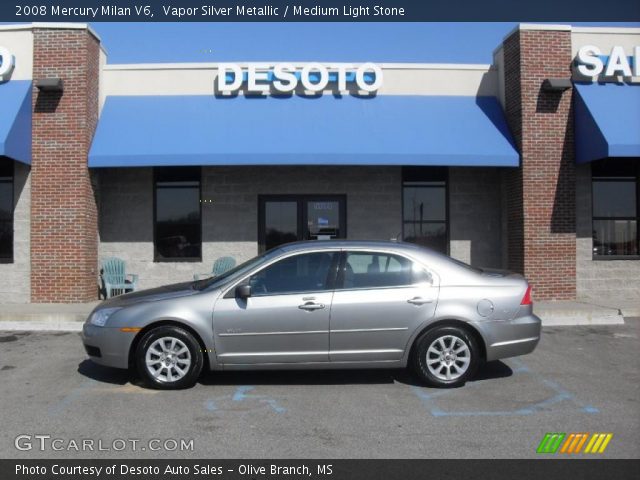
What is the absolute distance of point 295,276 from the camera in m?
6.28

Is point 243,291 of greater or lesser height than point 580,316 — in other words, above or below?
above

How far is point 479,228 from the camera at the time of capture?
1323cm

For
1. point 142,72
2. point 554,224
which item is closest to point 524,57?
point 554,224

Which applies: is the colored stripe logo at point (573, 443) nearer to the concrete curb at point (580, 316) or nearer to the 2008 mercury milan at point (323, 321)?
the 2008 mercury milan at point (323, 321)

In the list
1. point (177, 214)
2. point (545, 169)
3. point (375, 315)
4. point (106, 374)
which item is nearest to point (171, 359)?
point (106, 374)

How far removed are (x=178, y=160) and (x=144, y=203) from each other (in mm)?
2061

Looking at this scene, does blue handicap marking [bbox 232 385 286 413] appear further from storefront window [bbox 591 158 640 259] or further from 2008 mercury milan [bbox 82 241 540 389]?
storefront window [bbox 591 158 640 259]

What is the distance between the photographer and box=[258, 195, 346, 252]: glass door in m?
12.9

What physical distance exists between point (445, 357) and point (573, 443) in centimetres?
177

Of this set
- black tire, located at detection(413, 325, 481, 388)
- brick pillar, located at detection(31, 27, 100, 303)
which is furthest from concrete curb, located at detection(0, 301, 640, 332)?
black tire, located at detection(413, 325, 481, 388)

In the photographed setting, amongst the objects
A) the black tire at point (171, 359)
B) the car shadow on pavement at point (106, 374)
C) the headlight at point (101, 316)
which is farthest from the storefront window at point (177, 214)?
the black tire at point (171, 359)

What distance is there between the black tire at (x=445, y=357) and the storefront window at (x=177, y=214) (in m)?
7.76

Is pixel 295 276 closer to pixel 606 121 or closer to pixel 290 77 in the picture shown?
pixel 290 77

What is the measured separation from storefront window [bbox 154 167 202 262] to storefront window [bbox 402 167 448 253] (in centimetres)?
469
